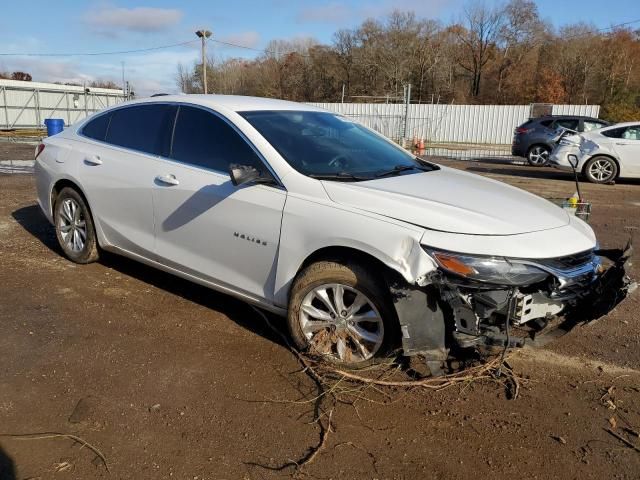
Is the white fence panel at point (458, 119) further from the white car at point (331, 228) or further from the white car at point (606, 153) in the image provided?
the white car at point (331, 228)

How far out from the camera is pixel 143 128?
15.0 feet

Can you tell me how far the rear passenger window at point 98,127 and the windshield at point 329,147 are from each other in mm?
1713

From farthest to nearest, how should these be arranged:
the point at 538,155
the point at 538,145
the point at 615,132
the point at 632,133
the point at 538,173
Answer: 1. the point at 538,155
2. the point at 538,145
3. the point at 538,173
4. the point at 615,132
5. the point at 632,133

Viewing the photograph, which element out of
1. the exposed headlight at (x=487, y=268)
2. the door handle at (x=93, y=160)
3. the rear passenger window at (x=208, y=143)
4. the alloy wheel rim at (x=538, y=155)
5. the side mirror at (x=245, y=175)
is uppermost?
the rear passenger window at (x=208, y=143)

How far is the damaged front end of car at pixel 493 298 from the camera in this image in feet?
9.57

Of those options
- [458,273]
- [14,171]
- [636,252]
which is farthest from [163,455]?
[14,171]

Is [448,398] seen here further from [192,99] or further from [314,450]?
[192,99]

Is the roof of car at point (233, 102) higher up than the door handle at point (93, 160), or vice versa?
the roof of car at point (233, 102)

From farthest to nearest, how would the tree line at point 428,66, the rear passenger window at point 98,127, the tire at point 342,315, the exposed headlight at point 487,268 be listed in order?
1. the tree line at point 428,66
2. the rear passenger window at point 98,127
3. the tire at point 342,315
4. the exposed headlight at point 487,268

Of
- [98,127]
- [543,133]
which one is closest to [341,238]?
[98,127]

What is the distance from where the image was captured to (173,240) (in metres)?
4.17

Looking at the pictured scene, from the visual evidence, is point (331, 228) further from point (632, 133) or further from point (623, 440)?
point (632, 133)

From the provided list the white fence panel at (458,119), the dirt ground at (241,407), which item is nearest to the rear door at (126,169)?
the dirt ground at (241,407)

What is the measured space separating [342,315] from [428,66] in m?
55.0
